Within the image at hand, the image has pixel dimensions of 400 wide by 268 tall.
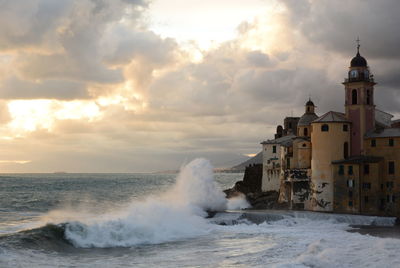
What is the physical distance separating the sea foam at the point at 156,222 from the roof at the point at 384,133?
16189mm

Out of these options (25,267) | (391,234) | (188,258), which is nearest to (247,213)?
(391,234)

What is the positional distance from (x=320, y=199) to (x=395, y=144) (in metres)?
8.19

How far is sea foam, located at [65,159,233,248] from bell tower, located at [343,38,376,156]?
14994 mm

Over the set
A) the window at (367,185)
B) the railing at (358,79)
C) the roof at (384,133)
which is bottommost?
the window at (367,185)

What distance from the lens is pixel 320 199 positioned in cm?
4912

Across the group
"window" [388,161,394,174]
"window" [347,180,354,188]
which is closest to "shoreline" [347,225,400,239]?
"window" [347,180,354,188]

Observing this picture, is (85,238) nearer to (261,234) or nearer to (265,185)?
(261,234)

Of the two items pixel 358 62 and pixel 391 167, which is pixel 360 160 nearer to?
pixel 391 167

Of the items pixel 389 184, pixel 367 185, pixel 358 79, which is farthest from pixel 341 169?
pixel 358 79

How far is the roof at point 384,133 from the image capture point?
159 ft

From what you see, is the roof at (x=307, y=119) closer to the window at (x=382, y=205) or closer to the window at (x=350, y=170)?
the window at (x=350, y=170)

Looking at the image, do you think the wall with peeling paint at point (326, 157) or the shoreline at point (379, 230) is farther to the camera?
the wall with peeling paint at point (326, 157)

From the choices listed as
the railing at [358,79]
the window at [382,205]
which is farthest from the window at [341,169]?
the railing at [358,79]

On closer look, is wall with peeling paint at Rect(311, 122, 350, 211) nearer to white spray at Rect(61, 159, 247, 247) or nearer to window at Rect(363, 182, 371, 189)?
window at Rect(363, 182, 371, 189)
